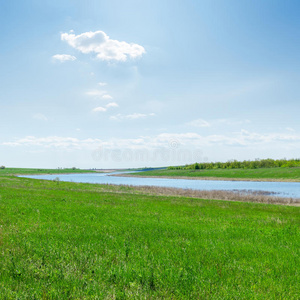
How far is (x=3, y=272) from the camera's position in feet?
23.6

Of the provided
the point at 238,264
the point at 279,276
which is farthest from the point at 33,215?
the point at 279,276

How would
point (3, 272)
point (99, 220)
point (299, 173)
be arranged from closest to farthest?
point (3, 272), point (99, 220), point (299, 173)

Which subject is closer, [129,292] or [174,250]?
[129,292]

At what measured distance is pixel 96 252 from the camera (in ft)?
30.0

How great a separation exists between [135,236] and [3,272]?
19.3ft

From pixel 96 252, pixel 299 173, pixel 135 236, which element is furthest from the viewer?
pixel 299 173

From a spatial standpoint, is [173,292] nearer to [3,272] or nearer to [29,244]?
[3,272]

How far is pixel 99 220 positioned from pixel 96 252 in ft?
20.8

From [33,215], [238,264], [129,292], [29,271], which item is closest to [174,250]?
[238,264]

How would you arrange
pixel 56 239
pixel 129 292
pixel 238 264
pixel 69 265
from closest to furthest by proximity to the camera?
1. pixel 129 292
2. pixel 69 265
3. pixel 238 264
4. pixel 56 239

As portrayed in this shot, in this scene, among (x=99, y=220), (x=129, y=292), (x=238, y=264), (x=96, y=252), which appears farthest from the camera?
(x=99, y=220)

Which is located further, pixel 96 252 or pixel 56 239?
pixel 56 239

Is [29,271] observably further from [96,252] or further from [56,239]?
[56,239]

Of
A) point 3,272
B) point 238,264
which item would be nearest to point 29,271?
point 3,272
